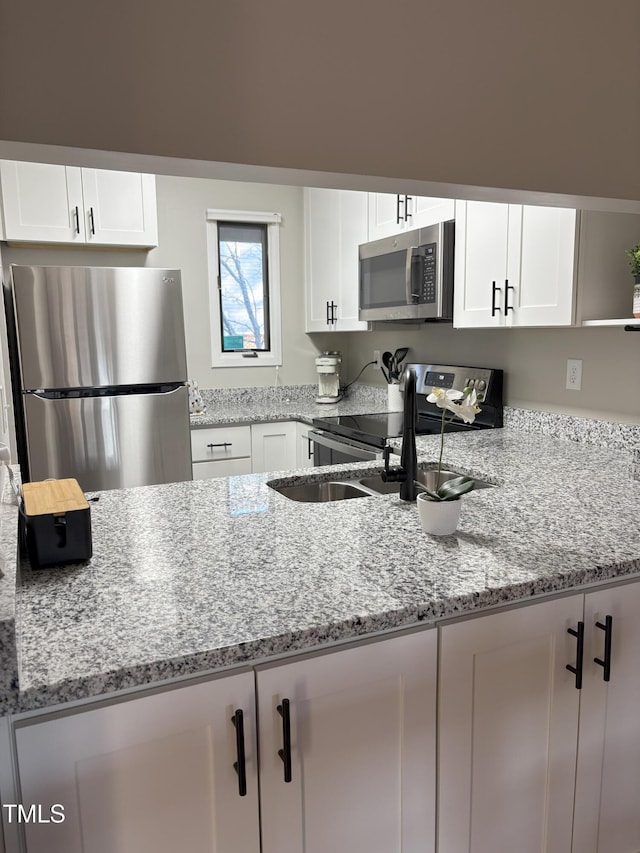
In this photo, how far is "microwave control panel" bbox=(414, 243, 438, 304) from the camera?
2725 millimetres

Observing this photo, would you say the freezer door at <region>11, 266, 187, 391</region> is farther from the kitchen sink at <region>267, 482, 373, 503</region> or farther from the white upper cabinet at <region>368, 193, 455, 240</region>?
the kitchen sink at <region>267, 482, 373, 503</region>

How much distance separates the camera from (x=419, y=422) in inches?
126

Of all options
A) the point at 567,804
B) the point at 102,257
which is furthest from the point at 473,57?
the point at 102,257

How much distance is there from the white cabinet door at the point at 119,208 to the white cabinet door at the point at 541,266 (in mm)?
1924

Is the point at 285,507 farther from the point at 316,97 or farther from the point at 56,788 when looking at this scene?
the point at 316,97

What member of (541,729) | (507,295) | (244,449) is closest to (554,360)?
(507,295)

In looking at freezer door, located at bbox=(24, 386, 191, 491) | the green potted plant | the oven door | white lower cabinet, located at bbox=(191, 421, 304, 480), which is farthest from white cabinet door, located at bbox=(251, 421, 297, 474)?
the green potted plant

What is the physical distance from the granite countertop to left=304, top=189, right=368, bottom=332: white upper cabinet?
194 cm

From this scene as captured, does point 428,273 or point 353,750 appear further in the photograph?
point 428,273

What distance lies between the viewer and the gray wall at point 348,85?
0.98 meters

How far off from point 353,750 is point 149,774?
0.36 meters

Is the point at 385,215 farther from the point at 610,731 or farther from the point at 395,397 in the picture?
the point at 610,731

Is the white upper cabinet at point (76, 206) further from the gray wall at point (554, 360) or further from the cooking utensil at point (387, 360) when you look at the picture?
the gray wall at point (554, 360)

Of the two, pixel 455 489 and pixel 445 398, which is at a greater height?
pixel 445 398
